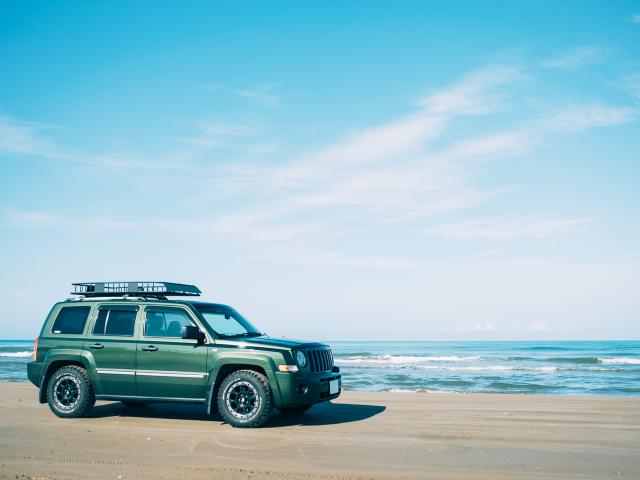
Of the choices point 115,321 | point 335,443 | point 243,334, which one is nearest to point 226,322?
point 243,334

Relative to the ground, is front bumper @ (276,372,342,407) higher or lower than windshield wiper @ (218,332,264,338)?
lower

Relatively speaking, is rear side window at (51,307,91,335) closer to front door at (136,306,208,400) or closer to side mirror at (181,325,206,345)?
front door at (136,306,208,400)

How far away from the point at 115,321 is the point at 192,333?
162cm

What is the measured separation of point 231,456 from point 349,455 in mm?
1387

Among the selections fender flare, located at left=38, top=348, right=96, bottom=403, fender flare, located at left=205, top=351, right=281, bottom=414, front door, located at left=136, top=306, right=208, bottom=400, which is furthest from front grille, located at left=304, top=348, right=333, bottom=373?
Result: fender flare, located at left=38, top=348, right=96, bottom=403

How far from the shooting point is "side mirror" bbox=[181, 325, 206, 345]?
9797 mm

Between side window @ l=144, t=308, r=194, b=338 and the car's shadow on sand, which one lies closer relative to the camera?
side window @ l=144, t=308, r=194, b=338

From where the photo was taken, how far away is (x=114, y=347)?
10422 mm

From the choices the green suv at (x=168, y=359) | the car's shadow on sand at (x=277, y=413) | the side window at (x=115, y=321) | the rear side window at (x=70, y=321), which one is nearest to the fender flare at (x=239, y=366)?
the green suv at (x=168, y=359)

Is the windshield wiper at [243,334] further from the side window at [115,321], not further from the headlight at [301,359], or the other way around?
the side window at [115,321]

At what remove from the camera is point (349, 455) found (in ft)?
25.1

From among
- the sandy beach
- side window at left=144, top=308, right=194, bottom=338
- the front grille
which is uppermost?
side window at left=144, top=308, right=194, bottom=338

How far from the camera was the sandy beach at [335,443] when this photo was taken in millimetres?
6910

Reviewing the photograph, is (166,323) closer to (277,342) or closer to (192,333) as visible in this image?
(192,333)
